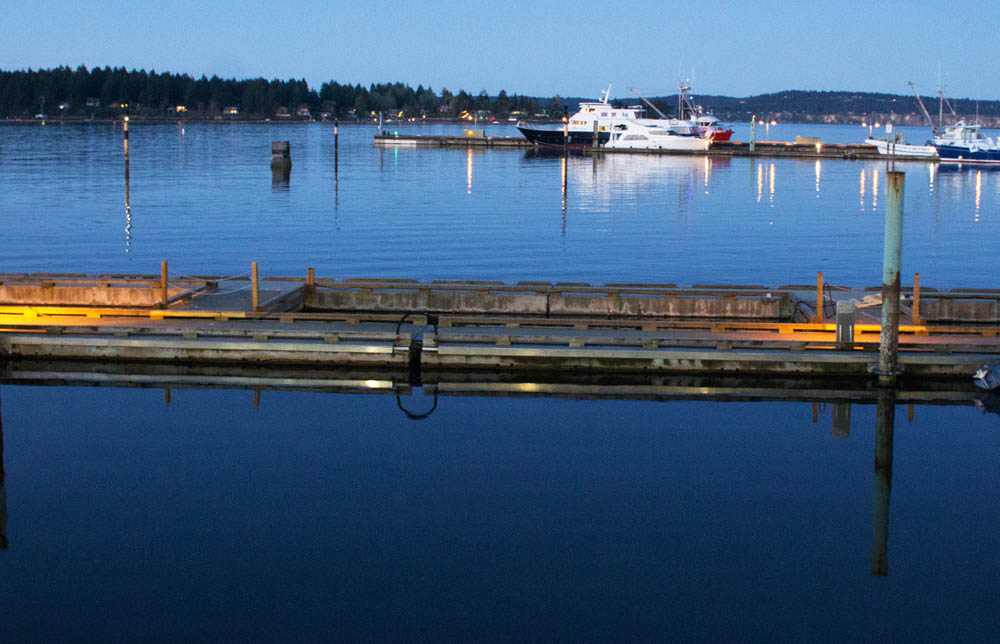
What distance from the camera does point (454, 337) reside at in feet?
71.7

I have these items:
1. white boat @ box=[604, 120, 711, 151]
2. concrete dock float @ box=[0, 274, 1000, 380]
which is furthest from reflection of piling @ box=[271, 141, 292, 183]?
concrete dock float @ box=[0, 274, 1000, 380]

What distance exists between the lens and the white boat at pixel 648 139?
130 metres

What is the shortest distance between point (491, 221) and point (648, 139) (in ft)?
257

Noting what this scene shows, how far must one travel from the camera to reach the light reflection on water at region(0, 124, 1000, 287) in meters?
41.0

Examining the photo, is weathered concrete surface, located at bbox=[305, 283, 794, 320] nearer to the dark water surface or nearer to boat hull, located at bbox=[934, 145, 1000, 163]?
the dark water surface

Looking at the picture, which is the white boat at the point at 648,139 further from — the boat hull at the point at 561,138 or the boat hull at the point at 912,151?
the boat hull at the point at 912,151

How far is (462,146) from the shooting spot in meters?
146

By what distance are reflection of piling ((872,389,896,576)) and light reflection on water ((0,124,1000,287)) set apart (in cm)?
1782

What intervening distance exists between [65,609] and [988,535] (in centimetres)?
1131

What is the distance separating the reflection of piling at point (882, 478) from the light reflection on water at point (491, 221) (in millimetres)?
17823

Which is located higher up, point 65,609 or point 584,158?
point 584,158

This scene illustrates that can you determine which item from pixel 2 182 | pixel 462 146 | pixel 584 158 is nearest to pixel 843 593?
pixel 2 182

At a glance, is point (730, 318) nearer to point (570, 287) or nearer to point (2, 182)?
point (570, 287)

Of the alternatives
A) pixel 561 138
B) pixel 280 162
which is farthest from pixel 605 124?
pixel 280 162
